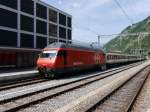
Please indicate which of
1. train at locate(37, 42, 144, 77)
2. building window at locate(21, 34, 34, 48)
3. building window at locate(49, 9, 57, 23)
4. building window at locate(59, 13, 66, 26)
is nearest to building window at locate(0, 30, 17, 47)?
building window at locate(21, 34, 34, 48)

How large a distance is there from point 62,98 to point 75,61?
45.8 feet

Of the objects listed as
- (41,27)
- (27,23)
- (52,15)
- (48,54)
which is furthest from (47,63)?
(52,15)

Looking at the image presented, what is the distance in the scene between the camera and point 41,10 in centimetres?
5966

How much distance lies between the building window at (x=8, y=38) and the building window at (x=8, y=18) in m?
1.24

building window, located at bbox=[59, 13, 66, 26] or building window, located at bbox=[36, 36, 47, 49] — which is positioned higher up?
building window, located at bbox=[59, 13, 66, 26]

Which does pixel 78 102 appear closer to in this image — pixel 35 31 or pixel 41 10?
pixel 35 31

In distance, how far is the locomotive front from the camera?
24.4m

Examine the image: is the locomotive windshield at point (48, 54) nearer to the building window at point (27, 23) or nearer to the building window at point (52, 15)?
the building window at point (27, 23)

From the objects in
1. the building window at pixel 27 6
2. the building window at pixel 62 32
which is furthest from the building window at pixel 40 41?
the building window at pixel 62 32

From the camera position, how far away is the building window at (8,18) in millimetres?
45669

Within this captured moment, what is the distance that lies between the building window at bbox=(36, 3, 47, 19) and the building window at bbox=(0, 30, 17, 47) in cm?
1050

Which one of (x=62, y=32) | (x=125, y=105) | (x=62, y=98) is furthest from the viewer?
(x=62, y=32)

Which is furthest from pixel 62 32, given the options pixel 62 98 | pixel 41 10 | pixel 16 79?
pixel 62 98

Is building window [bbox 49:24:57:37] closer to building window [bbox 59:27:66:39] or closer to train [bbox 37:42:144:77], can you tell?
building window [bbox 59:27:66:39]
